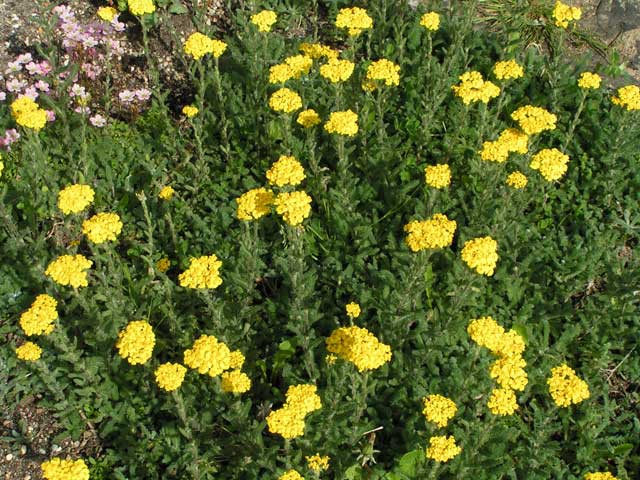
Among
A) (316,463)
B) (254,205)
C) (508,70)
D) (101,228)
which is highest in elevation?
(508,70)

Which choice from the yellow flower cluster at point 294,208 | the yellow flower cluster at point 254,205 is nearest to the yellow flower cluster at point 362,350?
the yellow flower cluster at point 294,208

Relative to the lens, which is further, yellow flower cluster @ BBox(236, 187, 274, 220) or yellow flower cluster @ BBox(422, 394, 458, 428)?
yellow flower cluster @ BBox(236, 187, 274, 220)

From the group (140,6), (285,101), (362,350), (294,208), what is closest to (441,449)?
(362,350)

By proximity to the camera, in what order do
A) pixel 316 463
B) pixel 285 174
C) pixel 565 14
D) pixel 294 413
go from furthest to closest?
1. pixel 565 14
2. pixel 285 174
3. pixel 316 463
4. pixel 294 413

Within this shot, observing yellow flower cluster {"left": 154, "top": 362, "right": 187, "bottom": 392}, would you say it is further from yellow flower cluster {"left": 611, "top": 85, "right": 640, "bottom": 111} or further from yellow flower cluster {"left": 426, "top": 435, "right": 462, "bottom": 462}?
yellow flower cluster {"left": 611, "top": 85, "right": 640, "bottom": 111}

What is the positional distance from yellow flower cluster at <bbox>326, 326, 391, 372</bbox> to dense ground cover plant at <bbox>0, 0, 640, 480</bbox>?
10 mm

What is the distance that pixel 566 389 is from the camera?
11.5 ft

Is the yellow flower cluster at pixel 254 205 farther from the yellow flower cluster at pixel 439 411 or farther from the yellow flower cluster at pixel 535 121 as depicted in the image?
the yellow flower cluster at pixel 535 121

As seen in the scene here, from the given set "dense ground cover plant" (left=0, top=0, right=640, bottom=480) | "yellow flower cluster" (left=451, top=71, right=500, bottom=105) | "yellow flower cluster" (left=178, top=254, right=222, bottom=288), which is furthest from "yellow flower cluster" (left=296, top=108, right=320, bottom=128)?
"yellow flower cluster" (left=178, top=254, right=222, bottom=288)

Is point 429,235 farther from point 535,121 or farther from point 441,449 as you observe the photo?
point 535,121

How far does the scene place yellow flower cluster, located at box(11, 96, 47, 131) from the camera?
14.8ft

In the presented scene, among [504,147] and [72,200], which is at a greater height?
[504,147]

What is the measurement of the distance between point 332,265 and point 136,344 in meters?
1.70

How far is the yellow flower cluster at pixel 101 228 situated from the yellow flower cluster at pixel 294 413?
5.03ft
